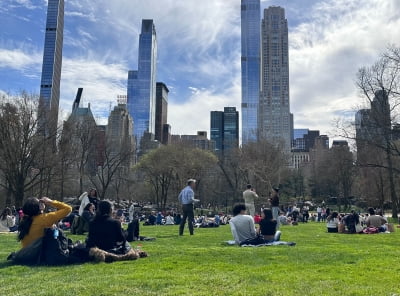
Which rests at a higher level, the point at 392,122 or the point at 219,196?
the point at 392,122

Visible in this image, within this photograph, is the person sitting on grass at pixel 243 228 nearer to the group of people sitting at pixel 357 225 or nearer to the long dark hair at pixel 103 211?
the long dark hair at pixel 103 211

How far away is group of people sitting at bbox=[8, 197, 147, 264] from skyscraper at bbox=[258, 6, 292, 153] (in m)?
149

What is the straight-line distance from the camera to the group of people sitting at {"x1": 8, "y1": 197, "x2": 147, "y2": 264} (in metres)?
7.23

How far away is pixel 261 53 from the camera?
560 feet

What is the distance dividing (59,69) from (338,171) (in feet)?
470

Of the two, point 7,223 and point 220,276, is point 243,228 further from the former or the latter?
point 7,223

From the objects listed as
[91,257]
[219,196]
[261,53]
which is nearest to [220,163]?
[219,196]

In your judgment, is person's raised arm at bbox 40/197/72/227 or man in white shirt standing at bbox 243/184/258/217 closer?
person's raised arm at bbox 40/197/72/227

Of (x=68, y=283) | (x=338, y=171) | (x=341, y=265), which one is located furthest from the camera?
(x=338, y=171)

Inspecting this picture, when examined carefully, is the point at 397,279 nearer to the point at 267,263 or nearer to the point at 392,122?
the point at 267,263

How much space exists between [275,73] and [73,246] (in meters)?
167

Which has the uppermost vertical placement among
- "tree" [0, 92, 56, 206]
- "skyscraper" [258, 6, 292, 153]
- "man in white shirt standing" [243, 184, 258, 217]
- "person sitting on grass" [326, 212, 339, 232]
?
"skyscraper" [258, 6, 292, 153]

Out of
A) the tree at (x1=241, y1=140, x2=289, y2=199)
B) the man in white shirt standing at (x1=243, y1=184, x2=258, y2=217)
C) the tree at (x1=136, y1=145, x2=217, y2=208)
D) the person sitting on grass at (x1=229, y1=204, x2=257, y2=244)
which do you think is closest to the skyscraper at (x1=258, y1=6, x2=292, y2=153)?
the tree at (x1=241, y1=140, x2=289, y2=199)

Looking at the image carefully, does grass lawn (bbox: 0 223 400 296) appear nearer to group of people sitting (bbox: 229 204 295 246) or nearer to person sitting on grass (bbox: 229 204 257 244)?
group of people sitting (bbox: 229 204 295 246)
